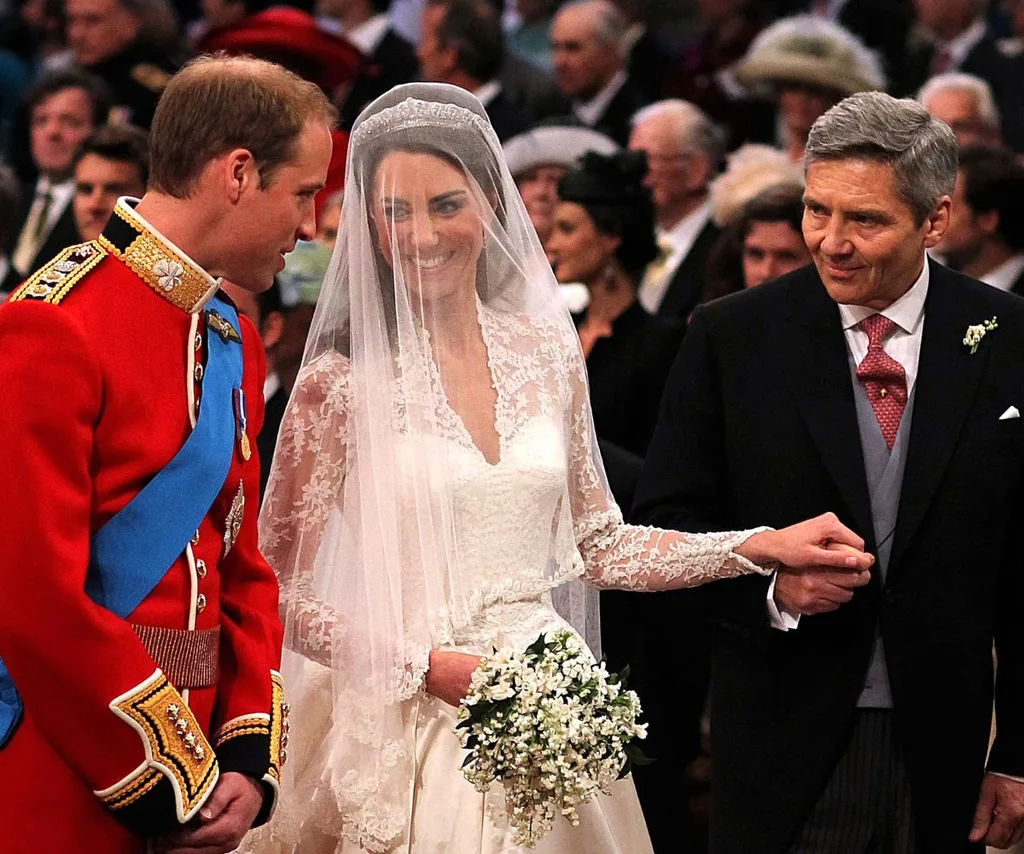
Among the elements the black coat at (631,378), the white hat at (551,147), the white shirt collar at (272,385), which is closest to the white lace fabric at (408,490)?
the white shirt collar at (272,385)

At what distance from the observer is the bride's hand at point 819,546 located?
2.91 metres

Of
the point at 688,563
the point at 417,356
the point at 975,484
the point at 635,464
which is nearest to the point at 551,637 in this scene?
the point at 688,563

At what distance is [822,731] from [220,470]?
122 cm

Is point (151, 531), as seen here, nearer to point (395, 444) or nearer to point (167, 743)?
point (167, 743)

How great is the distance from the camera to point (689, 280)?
21.0ft

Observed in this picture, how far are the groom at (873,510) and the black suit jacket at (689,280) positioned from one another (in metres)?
2.84

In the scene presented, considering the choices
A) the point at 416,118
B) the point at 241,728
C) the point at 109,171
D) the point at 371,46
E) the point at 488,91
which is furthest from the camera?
the point at 371,46

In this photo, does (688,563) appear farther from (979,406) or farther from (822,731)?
(979,406)

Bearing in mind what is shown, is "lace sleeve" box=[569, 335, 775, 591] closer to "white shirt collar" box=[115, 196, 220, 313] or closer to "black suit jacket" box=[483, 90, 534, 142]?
"white shirt collar" box=[115, 196, 220, 313]

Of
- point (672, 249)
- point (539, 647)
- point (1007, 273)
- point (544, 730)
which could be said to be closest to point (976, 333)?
point (539, 647)

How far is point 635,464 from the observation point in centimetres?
429

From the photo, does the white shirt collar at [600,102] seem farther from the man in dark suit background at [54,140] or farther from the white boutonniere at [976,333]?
the white boutonniere at [976,333]

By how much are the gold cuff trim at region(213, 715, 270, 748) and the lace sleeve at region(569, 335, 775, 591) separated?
87 centimetres

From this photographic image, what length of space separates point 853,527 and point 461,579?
72 centimetres
